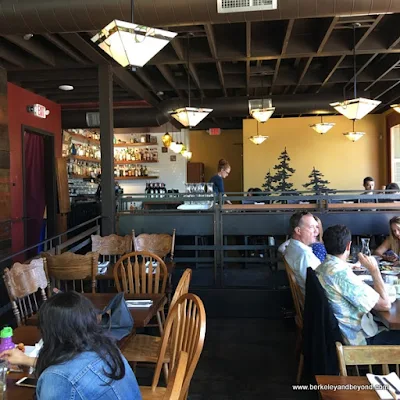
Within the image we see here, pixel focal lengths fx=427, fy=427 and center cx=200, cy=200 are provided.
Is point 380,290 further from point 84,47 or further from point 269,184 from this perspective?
point 269,184

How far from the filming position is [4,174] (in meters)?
6.13

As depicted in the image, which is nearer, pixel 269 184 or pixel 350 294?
pixel 350 294

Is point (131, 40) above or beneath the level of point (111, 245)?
above

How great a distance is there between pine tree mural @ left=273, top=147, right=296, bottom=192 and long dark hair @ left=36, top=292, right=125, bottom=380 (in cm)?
860

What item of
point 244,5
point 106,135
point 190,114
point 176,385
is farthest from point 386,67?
point 176,385

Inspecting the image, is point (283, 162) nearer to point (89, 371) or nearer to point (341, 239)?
point (341, 239)

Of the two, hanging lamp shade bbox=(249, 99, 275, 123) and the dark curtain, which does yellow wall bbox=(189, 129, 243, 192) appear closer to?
hanging lamp shade bbox=(249, 99, 275, 123)

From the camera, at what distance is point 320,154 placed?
10766 mm

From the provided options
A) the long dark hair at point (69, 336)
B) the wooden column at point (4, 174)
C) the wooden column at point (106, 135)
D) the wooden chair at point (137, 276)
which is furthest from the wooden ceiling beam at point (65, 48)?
the long dark hair at point (69, 336)

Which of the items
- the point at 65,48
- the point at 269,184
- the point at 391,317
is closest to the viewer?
the point at 391,317

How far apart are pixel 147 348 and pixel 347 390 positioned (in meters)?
1.58

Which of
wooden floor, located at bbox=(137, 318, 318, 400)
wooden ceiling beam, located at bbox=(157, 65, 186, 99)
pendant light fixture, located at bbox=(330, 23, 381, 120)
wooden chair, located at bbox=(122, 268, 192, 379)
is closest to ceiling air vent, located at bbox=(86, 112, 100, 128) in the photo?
wooden ceiling beam, located at bbox=(157, 65, 186, 99)

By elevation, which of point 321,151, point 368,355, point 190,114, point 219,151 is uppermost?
point 219,151

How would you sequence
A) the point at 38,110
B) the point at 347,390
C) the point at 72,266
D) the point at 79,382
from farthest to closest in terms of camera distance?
the point at 38,110 < the point at 72,266 < the point at 347,390 < the point at 79,382
